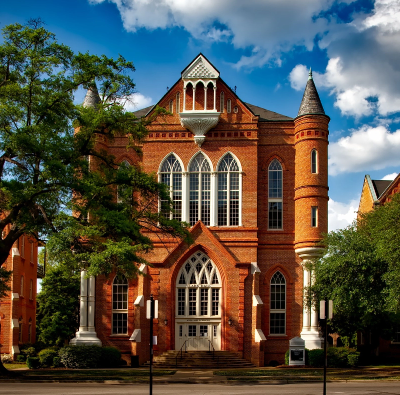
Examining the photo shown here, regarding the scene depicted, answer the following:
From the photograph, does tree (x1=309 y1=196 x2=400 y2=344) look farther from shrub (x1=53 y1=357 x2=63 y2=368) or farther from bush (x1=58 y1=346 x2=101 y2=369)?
shrub (x1=53 y1=357 x2=63 y2=368)

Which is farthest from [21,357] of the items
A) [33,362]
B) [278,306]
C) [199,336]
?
[278,306]

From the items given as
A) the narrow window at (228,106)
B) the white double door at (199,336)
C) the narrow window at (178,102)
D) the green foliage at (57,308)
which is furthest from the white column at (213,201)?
the green foliage at (57,308)

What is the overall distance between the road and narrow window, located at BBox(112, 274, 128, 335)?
1240 centimetres

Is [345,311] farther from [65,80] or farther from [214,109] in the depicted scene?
[65,80]

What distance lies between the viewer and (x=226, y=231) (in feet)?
120

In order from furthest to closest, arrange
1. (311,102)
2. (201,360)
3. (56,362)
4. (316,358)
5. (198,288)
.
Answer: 1. (311,102)
2. (198,288)
3. (201,360)
4. (316,358)
5. (56,362)

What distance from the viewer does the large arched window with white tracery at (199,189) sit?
37.3m

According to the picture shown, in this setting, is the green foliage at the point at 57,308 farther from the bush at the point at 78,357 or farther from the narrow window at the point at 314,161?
the narrow window at the point at 314,161

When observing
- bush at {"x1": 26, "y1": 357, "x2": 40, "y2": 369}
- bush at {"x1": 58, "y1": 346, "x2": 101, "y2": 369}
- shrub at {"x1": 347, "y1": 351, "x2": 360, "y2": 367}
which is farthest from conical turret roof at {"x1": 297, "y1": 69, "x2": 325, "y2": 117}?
bush at {"x1": 26, "y1": 357, "x2": 40, "y2": 369}

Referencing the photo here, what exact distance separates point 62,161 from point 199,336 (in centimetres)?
1505

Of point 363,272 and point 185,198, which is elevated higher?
point 185,198

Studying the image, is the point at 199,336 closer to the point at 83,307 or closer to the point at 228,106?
the point at 83,307

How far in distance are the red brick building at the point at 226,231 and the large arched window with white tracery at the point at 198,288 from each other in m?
0.06

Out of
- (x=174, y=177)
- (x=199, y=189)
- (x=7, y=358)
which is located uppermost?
(x=174, y=177)
